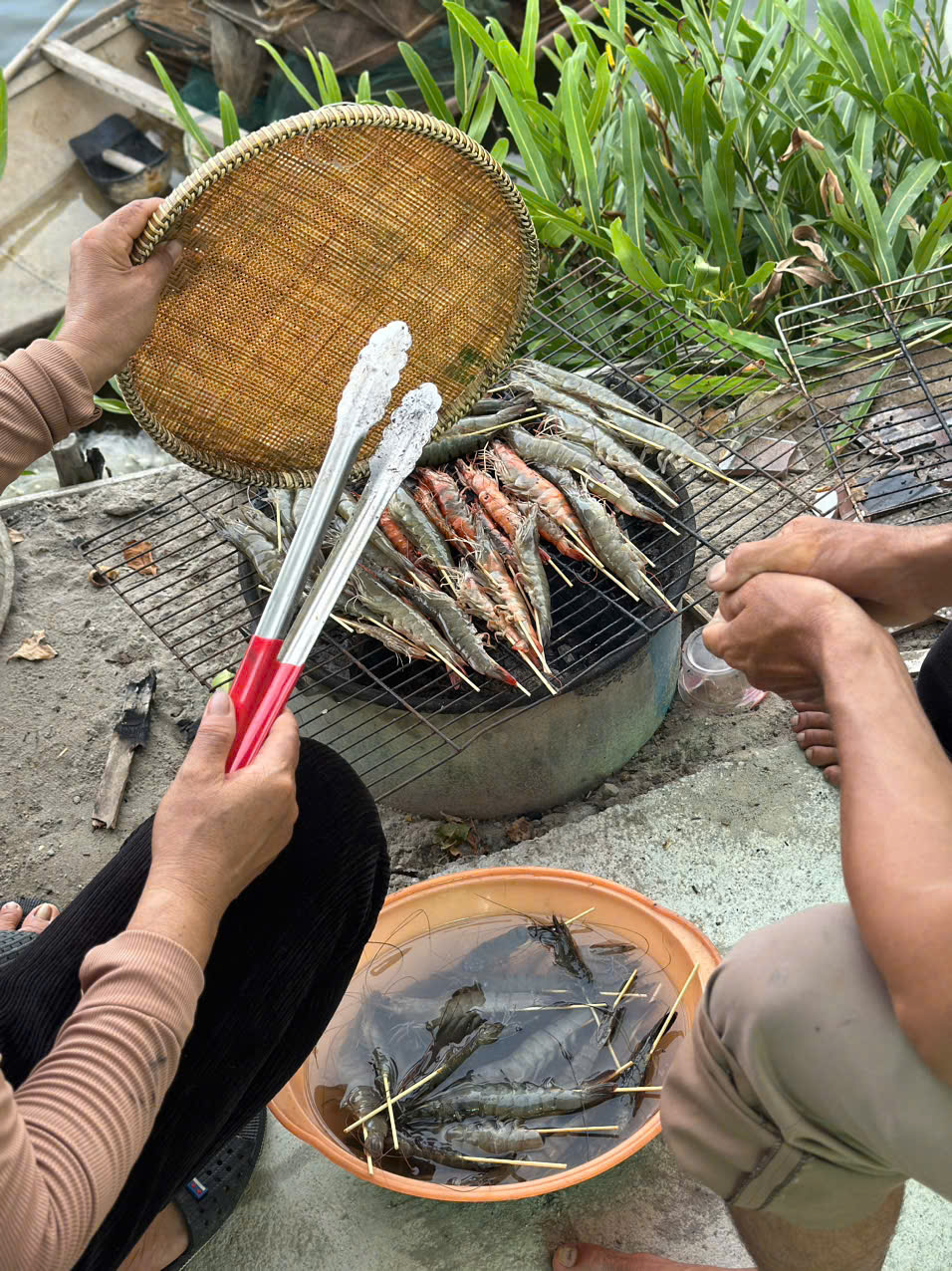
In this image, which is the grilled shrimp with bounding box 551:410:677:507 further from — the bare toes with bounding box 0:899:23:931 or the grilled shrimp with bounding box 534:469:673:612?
the bare toes with bounding box 0:899:23:931

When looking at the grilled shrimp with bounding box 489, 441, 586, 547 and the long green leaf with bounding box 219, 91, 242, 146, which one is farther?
the long green leaf with bounding box 219, 91, 242, 146

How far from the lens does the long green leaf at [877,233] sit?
495 centimetres

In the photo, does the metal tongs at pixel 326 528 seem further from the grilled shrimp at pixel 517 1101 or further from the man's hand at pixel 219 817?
the grilled shrimp at pixel 517 1101

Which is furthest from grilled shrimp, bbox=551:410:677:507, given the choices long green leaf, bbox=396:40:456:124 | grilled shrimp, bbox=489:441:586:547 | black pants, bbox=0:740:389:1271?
long green leaf, bbox=396:40:456:124

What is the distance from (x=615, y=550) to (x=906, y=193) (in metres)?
2.90

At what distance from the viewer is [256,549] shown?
3.51 m

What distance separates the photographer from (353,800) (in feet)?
7.64

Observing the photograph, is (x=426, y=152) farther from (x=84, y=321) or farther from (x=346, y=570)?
(x=346, y=570)

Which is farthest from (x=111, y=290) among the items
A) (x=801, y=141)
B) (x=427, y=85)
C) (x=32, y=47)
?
(x=32, y=47)

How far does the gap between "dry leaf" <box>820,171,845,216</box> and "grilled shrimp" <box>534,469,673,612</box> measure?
259cm

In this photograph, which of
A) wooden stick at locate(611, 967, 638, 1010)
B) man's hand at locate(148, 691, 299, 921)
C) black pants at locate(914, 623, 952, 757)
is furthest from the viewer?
wooden stick at locate(611, 967, 638, 1010)

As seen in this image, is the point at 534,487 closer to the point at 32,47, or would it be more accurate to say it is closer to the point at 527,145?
the point at 527,145

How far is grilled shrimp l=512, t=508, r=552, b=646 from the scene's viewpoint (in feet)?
10.7

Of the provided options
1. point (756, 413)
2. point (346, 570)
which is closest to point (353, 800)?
point (346, 570)
